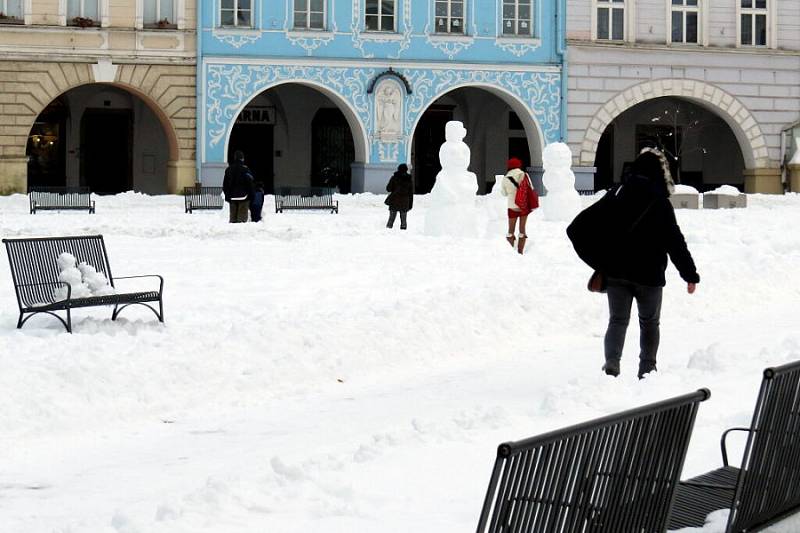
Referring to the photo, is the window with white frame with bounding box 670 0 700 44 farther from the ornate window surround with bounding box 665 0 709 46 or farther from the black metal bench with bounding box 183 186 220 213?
the black metal bench with bounding box 183 186 220 213

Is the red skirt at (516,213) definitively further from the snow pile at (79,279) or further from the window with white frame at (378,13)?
the window with white frame at (378,13)

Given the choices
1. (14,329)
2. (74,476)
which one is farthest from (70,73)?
(74,476)

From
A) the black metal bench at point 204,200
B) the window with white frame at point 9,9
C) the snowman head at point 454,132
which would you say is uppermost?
the window with white frame at point 9,9

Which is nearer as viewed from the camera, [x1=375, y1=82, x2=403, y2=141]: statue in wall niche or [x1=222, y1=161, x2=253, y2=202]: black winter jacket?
[x1=222, y1=161, x2=253, y2=202]: black winter jacket

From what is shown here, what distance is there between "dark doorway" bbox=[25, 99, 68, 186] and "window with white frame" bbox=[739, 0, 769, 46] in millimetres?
18481

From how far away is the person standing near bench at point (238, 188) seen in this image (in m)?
26.8

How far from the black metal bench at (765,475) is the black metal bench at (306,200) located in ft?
85.1

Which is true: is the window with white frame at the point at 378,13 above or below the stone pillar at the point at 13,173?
above

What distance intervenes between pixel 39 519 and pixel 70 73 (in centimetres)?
3160

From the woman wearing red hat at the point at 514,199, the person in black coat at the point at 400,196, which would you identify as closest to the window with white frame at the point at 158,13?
the person in black coat at the point at 400,196

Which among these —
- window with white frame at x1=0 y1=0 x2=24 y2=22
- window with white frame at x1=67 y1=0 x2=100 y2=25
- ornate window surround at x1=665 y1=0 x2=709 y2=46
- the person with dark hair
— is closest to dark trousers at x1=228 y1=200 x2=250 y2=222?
the person with dark hair

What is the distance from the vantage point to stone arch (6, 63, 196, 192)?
123ft

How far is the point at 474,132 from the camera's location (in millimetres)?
45438

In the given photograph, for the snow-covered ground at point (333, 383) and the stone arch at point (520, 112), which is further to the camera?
the stone arch at point (520, 112)
